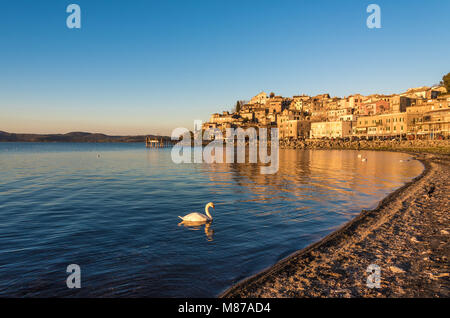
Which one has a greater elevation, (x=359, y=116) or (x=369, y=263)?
(x=359, y=116)

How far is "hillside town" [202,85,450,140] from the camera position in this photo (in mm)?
83938

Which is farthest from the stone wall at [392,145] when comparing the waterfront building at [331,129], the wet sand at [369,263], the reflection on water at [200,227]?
the reflection on water at [200,227]

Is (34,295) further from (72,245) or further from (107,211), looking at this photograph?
(107,211)

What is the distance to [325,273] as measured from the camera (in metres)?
7.34

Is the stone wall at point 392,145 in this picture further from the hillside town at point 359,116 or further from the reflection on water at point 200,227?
the reflection on water at point 200,227

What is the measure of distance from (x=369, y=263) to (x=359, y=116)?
117556 mm

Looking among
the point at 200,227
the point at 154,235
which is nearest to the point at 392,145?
the point at 200,227

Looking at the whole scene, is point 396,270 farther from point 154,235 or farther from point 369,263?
point 154,235

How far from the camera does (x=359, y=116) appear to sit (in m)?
112

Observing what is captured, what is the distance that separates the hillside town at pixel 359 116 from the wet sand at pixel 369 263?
85.0m

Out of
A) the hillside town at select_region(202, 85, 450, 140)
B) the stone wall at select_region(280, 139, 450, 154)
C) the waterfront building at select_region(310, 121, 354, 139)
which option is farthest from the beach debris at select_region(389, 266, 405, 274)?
the waterfront building at select_region(310, 121, 354, 139)

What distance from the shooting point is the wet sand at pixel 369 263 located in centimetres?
643

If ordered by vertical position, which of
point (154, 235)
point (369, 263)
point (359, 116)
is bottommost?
point (154, 235)

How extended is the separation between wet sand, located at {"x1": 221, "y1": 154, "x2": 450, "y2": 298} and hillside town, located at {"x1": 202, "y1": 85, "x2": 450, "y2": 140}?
279 feet
